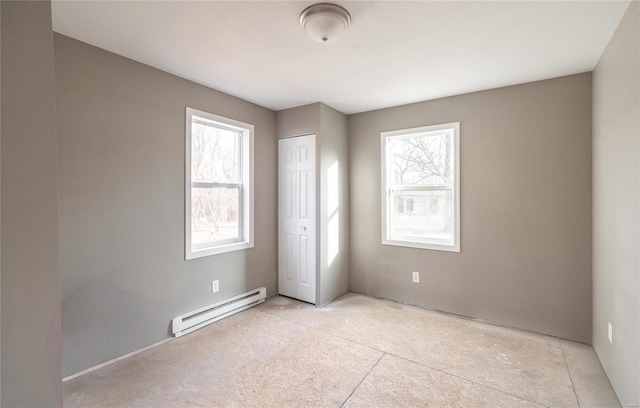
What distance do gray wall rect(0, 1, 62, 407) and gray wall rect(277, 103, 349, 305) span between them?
2.75 meters

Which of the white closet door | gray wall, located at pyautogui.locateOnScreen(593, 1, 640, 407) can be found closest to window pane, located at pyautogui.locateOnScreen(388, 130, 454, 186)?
the white closet door

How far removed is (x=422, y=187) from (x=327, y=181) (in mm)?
1159

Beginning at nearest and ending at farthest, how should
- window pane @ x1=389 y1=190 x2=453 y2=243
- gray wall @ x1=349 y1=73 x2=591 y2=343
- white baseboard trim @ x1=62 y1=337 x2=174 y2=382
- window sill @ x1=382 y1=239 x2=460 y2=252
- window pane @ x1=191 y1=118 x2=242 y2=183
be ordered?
white baseboard trim @ x1=62 y1=337 x2=174 y2=382 < gray wall @ x1=349 y1=73 x2=591 y2=343 < window pane @ x1=191 y1=118 x2=242 y2=183 < window sill @ x1=382 y1=239 x2=460 y2=252 < window pane @ x1=389 y1=190 x2=453 y2=243

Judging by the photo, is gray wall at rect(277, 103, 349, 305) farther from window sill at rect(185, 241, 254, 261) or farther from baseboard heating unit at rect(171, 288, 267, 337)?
window sill at rect(185, 241, 254, 261)

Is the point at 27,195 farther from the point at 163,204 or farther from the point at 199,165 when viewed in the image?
the point at 199,165

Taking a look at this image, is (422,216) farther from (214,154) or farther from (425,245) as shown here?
(214,154)

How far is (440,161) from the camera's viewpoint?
11.4 ft

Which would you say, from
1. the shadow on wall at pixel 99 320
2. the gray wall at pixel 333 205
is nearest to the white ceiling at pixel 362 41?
the gray wall at pixel 333 205

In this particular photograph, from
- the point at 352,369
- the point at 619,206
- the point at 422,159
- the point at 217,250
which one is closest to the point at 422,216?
the point at 422,159

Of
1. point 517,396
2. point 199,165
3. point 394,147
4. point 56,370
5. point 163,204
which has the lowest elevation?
point 517,396

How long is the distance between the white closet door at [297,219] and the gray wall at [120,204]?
993 millimetres

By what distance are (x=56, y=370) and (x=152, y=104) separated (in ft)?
7.47

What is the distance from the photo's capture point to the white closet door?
363 cm

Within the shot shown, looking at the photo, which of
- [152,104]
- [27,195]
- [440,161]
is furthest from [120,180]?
[440,161]
